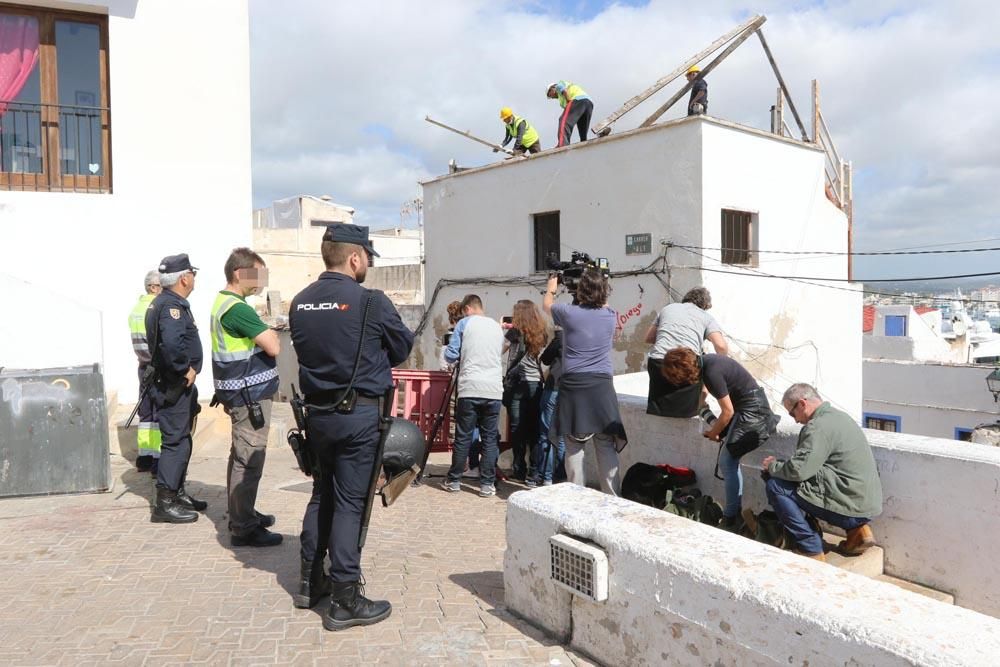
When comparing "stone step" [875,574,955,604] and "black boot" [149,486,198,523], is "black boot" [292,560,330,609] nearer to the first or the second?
"black boot" [149,486,198,523]

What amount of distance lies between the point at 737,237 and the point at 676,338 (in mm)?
7485

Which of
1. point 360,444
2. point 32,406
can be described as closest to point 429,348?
point 32,406

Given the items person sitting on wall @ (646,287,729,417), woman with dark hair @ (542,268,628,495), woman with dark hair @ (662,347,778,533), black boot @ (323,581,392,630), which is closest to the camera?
black boot @ (323,581,392,630)

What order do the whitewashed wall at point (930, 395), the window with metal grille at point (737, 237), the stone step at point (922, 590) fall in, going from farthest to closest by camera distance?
the whitewashed wall at point (930, 395)
the window with metal grille at point (737, 237)
the stone step at point (922, 590)

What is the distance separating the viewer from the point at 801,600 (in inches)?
92.0

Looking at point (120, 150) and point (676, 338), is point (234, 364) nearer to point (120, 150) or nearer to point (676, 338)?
point (676, 338)

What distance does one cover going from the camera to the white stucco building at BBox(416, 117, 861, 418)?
11688 millimetres

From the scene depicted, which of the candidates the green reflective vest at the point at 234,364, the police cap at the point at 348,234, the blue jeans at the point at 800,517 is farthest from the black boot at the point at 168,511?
the blue jeans at the point at 800,517

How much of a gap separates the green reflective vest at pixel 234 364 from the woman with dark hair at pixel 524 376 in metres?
2.41

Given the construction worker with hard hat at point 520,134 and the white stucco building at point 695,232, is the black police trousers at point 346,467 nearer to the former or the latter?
the white stucco building at point 695,232

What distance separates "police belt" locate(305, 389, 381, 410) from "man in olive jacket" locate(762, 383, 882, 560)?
2488mm

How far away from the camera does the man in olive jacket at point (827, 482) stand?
13.5 feet

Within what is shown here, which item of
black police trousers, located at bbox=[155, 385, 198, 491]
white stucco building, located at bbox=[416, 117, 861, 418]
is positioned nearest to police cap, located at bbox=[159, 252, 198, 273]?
black police trousers, located at bbox=[155, 385, 198, 491]

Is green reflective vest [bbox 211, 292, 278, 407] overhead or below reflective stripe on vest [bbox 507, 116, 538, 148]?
below
